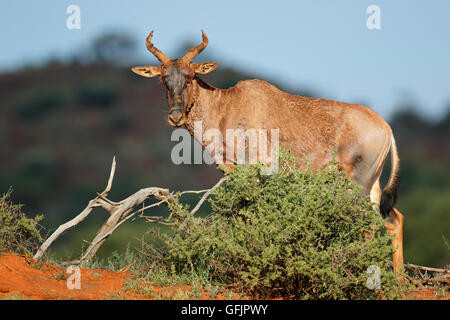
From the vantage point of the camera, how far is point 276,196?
7668 mm

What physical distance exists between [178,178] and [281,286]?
48429mm

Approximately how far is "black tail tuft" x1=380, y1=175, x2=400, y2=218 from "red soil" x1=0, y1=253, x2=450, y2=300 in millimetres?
2363

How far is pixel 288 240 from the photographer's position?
7.04 metres

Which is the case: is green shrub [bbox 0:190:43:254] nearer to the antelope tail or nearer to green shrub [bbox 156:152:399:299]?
green shrub [bbox 156:152:399:299]

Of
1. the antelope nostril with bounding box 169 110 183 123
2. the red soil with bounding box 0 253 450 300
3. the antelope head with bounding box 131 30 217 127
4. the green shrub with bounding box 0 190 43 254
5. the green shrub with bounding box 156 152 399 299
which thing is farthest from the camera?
the antelope head with bounding box 131 30 217 127

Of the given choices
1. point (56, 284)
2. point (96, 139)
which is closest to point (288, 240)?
point (56, 284)

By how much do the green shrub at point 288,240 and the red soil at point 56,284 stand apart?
492mm

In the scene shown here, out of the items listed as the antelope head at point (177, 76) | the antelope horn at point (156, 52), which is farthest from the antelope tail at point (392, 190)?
the antelope horn at point (156, 52)

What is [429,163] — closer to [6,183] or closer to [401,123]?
[401,123]

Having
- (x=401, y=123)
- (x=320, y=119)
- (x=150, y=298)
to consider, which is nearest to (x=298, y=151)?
(x=320, y=119)

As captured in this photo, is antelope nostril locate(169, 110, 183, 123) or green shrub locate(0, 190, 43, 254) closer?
green shrub locate(0, 190, 43, 254)

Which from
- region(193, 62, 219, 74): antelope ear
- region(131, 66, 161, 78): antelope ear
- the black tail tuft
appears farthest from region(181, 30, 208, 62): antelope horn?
the black tail tuft

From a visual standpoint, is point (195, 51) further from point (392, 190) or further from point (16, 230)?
point (16, 230)

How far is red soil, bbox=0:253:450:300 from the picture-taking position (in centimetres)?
673
